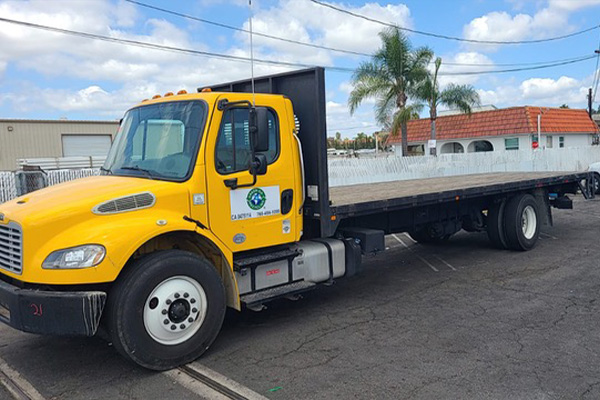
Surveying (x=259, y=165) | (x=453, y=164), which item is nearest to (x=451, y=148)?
(x=453, y=164)

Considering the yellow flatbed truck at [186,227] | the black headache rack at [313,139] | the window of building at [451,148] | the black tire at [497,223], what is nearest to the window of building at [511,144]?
the window of building at [451,148]

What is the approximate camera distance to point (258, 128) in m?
5.46

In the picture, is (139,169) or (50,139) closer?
(139,169)

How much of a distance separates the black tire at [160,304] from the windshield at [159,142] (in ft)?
2.94

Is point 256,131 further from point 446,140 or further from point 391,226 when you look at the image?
point 446,140

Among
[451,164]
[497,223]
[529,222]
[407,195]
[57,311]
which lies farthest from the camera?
[451,164]

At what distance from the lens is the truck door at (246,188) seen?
5488 mm

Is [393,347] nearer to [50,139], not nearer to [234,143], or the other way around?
[234,143]

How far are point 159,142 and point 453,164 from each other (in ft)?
74.3

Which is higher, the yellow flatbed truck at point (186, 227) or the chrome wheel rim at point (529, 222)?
the yellow flatbed truck at point (186, 227)

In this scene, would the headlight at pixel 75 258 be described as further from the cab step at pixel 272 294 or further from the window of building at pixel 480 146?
the window of building at pixel 480 146

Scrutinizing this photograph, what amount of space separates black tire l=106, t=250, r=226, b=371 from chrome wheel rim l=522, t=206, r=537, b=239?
7264mm

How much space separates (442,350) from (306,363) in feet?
4.56

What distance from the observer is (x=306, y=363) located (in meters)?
5.16
